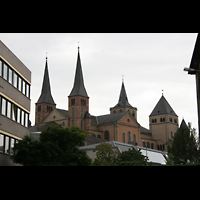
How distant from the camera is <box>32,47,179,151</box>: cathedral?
103 meters

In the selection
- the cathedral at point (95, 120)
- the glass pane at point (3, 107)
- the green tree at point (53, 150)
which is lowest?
the green tree at point (53, 150)

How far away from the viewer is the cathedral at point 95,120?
102938 mm

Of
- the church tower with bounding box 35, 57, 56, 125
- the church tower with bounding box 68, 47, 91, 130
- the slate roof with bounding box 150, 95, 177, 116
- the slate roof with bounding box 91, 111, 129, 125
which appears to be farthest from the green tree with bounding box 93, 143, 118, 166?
the slate roof with bounding box 150, 95, 177, 116

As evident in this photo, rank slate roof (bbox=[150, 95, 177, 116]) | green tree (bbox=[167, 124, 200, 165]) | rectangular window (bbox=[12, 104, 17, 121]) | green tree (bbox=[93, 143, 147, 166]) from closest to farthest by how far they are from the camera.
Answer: rectangular window (bbox=[12, 104, 17, 121])
green tree (bbox=[93, 143, 147, 166])
green tree (bbox=[167, 124, 200, 165])
slate roof (bbox=[150, 95, 177, 116])

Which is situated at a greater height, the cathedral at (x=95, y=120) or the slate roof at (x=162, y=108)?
the slate roof at (x=162, y=108)

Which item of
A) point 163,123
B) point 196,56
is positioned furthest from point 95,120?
point 196,56

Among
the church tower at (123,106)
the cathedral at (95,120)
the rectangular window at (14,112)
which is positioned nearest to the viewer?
the rectangular window at (14,112)

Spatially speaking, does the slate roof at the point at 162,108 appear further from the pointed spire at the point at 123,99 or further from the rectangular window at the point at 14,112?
the rectangular window at the point at 14,112

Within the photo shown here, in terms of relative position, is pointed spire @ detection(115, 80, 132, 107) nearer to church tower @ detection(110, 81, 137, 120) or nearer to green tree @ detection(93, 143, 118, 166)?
church tower @ detection(110, 81, 137, 120)

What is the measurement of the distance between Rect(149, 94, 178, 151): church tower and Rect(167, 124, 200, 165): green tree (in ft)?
241

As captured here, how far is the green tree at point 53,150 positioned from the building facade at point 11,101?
1.01 meters

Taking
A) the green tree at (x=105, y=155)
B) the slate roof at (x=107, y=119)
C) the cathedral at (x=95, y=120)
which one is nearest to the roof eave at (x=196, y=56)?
the green tree at (x=105, y=155)
